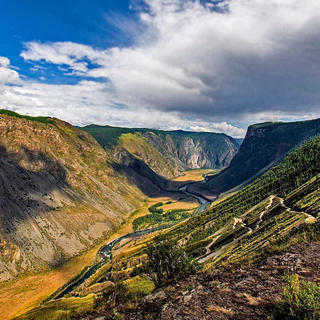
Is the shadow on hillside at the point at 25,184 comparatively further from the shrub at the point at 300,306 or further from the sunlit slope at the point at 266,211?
the shrub at the point at 300,306

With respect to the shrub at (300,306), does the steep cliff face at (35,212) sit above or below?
below

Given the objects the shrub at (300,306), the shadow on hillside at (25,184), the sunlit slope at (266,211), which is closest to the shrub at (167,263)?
the shrub at (300,306)

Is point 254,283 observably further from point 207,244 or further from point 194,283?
point 207,244

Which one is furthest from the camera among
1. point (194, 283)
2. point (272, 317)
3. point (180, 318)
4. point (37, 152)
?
point (37, 152)

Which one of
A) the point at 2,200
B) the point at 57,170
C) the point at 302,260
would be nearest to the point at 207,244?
the point at 302,260

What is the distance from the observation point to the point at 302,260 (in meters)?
24.7

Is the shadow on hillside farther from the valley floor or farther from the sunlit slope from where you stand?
the sunlit slope

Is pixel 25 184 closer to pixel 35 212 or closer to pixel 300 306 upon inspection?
pixel 35 212

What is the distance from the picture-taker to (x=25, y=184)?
161000mm

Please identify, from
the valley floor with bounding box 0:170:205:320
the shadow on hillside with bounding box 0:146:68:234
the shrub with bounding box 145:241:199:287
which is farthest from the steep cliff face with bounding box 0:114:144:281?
the shrub with bounding box 145:241:199:287

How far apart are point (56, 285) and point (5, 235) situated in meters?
39.4

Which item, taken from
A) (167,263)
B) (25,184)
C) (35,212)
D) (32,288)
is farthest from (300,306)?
(25,184)

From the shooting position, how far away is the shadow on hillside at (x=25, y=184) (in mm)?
134750

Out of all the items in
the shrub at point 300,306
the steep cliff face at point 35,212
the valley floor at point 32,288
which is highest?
the shrub at point 300,306
